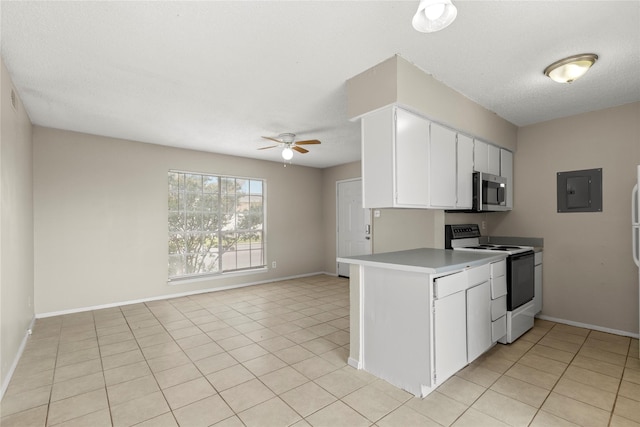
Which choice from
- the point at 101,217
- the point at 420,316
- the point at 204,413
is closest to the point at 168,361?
the point at 204,413

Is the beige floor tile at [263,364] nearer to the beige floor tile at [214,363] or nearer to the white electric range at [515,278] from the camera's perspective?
the beige floor tile at [214,363]

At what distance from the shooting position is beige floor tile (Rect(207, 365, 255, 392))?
237 cm

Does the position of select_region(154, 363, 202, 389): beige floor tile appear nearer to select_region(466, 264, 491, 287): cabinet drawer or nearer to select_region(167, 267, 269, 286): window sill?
select_region(466, 264, 491, 287): cabinet drawer

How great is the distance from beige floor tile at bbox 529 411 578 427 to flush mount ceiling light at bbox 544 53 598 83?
7.92 ft

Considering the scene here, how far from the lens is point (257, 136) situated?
4.48 metres

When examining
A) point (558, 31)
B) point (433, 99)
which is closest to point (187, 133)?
point (433, 99)

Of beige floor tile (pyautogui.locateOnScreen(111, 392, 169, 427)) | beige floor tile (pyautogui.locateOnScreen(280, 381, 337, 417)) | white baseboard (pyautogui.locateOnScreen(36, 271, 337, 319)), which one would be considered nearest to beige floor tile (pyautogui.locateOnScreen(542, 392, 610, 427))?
beige floor tile (pyautogui.locateOnScreen(280, 381, 337, 417))

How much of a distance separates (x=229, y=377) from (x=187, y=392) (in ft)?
1.05

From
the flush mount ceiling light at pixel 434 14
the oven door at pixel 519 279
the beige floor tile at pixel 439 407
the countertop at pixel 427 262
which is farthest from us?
the oven door at pixel 519 279

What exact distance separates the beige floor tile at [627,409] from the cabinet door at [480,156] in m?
2.19

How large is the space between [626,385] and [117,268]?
5579 millimetres

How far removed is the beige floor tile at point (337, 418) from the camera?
1898 millimetres

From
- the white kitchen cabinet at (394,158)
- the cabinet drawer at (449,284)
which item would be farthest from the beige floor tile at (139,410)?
the white kitchen cabinet at (394,158)

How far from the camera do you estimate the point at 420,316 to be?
2.18m
